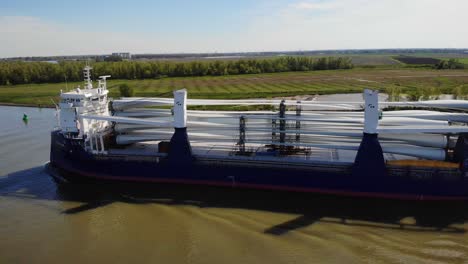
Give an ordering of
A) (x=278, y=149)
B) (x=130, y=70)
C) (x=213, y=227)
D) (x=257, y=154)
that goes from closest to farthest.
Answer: (x=213, y=227) → (x=257, y=154) → (x=278, y=149) → (x=130, y=70)

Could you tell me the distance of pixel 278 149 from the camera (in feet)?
74.7

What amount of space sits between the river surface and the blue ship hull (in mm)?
635

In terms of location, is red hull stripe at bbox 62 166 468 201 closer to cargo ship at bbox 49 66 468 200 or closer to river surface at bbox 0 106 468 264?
cargo ship at bbox 49 66 468 200

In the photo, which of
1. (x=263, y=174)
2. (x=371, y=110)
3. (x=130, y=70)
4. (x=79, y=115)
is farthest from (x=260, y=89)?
(x=371, y=110)

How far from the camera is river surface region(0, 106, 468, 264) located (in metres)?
15.5

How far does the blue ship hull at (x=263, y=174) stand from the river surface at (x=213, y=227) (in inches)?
25.0

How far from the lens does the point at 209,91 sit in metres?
62.9

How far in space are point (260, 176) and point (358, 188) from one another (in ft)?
18.1

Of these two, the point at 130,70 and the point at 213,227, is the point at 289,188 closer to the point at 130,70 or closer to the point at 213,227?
the point at 213,227

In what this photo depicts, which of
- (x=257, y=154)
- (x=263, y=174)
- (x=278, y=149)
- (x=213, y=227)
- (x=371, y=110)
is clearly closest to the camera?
(x=213, y=227)

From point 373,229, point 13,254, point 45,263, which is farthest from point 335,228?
point 13,254

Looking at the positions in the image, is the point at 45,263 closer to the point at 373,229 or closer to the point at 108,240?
the point at 108,240

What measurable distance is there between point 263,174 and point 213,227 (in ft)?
15.1

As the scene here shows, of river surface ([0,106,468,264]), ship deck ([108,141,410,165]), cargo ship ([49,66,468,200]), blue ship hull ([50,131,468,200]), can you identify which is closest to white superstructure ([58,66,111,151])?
cargo ship ([49,66,468,200])
